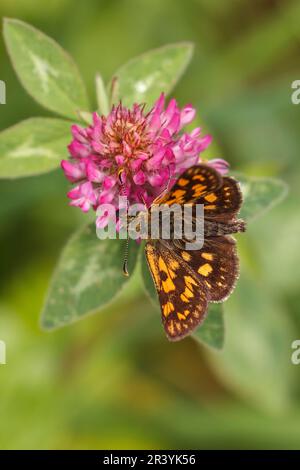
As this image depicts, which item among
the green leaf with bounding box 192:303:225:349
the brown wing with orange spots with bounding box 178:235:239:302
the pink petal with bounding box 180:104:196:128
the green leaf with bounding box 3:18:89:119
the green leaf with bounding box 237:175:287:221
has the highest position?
the green leaf with bounding box 3:18:89:119

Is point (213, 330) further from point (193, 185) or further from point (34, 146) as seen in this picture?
point (34, 146)

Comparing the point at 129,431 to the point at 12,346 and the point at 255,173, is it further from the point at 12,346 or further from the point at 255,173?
the point at 255,173

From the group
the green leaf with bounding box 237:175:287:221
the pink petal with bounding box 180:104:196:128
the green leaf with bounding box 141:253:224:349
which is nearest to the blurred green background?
the green leaf with bounding box 237:175:287:221

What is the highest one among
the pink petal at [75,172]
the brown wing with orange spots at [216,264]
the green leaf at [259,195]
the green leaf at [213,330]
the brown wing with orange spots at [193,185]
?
the green leaf at [259,195]

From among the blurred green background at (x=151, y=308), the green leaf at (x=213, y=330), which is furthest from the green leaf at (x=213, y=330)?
the blurred green background at (x=151, y=308)

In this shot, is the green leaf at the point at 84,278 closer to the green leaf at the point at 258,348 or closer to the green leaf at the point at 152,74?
the green leaf at the point at 152,74

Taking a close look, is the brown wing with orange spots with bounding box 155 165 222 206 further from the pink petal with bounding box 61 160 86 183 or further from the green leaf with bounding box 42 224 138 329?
the green leaf with bounding box 42 224 138 329
